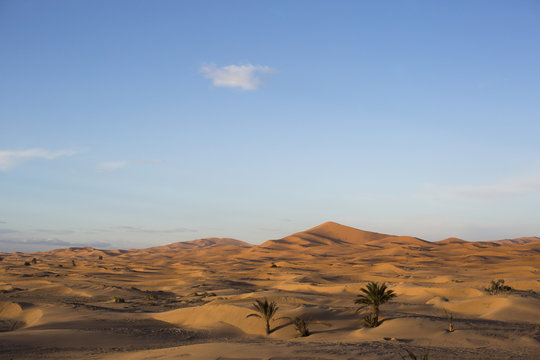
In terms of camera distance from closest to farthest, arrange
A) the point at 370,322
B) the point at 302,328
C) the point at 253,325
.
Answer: the point at 302,328, the point at 370,322, the point at 253,325

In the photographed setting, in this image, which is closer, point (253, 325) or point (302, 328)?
point (302, 328)

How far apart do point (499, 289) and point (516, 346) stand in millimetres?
14530

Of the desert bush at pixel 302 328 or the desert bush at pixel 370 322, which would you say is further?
the desert bush at pixel 370 322

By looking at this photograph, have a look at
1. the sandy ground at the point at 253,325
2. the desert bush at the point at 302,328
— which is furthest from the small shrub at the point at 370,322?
the desert bush at the point at 302,328

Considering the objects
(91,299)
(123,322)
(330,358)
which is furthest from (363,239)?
(330,358)

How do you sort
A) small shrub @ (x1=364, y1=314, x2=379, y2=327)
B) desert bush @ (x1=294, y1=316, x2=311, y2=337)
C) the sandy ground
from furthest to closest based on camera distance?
small shrub @ (x1=364, y1=314, x2=379, y2=327) → desert bush @ (x1=294, y1=316, x2=311, y2=337) → the sandy ground

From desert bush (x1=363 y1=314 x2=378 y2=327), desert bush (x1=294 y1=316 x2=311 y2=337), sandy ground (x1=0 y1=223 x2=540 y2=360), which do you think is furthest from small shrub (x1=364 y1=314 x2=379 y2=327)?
desert bush (x1=294 y1=316 x2=311 y2=337)

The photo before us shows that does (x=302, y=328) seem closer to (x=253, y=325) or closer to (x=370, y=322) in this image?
(x=370, y=322)

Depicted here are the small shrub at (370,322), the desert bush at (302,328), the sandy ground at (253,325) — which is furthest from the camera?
the small shrub at (370,322)

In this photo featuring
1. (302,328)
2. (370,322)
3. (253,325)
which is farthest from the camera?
(253,325)

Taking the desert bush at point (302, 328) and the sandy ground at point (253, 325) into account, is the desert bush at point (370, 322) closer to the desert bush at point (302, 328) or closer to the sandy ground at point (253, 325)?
the sandy ground at point (253, 325)

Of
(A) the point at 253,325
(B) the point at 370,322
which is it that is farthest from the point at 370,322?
(A) the point at 253,325

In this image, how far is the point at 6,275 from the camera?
4509 cm

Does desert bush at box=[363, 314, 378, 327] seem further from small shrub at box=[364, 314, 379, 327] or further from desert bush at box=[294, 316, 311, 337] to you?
desert bush at box=[294, 316, 311, 337]
